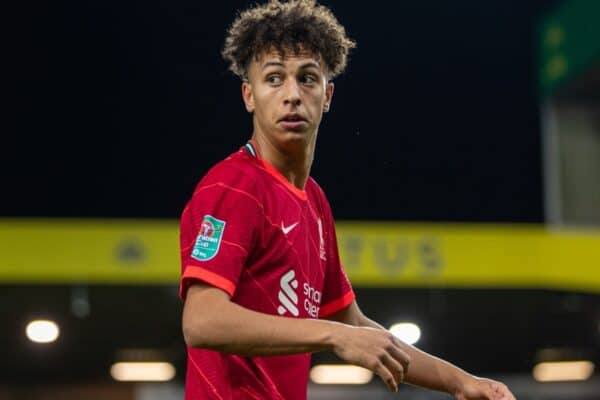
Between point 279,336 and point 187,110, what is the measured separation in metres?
7.10

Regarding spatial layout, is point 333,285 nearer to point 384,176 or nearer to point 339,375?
point 384,176

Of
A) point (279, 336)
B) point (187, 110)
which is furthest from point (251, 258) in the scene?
point (187, 110)

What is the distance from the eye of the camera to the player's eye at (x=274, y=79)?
2.85m

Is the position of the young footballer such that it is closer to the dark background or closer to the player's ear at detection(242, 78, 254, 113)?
the player's ear at detection(242, 78, 254, 113)

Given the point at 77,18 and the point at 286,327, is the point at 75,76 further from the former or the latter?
the point at 286,327

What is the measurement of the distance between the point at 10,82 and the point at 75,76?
583 millimetres

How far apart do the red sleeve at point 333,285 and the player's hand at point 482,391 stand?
431 mm

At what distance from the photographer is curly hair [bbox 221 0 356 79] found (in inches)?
114

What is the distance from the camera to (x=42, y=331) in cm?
1078

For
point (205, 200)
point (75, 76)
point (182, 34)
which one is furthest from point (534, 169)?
point (205, 200)

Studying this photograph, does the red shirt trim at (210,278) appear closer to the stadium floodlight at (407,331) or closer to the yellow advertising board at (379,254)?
the yellow advertising board at (379,254)

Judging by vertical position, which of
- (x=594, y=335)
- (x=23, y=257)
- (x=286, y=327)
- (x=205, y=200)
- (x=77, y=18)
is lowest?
(x=286, y=327)

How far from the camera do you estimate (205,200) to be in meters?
2.61

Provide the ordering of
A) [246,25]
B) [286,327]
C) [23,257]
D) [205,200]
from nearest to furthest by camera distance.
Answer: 1. [286,327]
2. [205,200]
3. [246,25]
4. [23,257]
